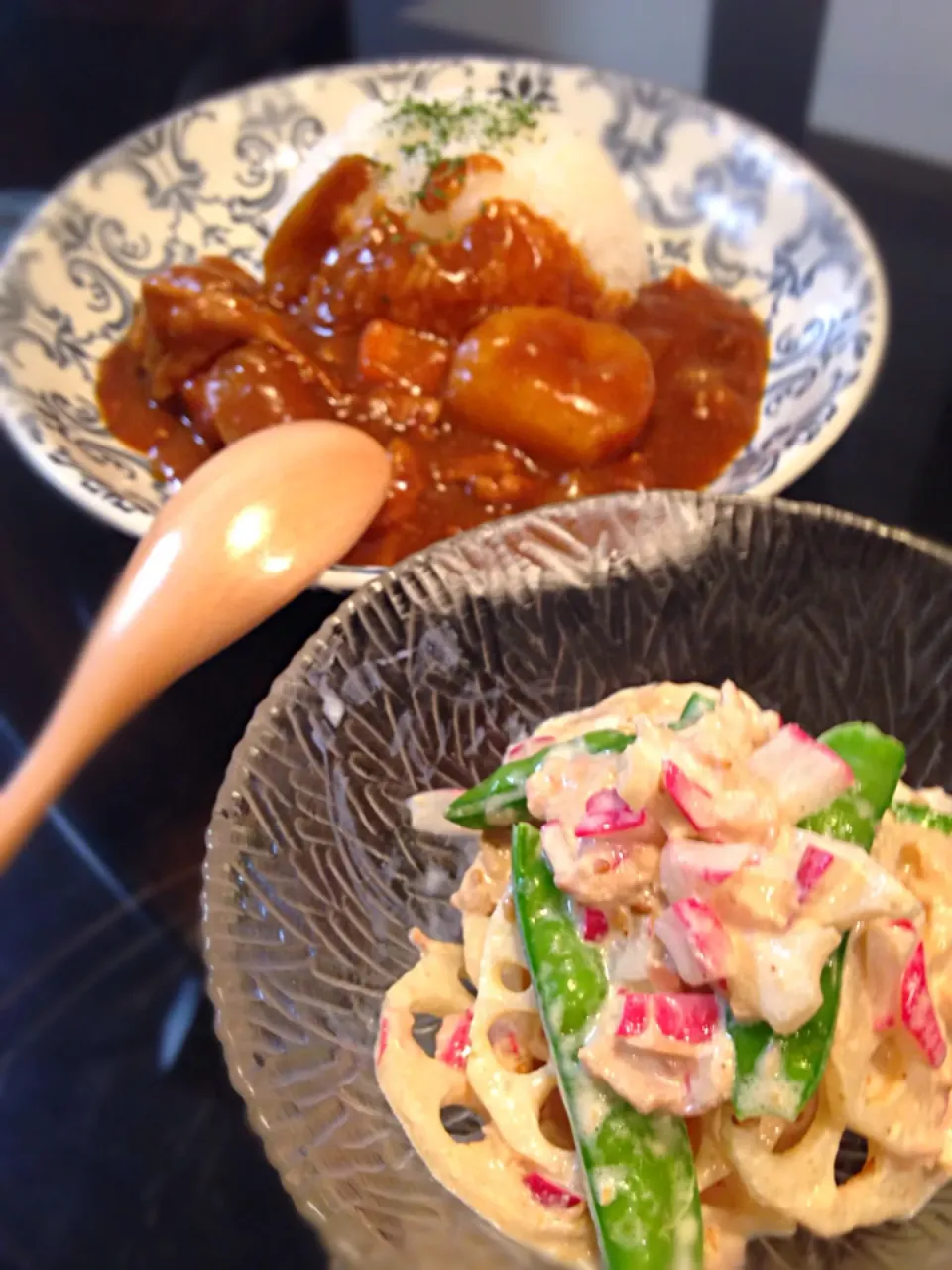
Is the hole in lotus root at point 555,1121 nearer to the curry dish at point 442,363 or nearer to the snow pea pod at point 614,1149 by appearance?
the snow pea pod at point 614,1149

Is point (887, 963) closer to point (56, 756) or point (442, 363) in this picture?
point (56, 756)

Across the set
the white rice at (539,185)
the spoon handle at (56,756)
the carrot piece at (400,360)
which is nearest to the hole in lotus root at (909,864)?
the spoon handle at (56,756)

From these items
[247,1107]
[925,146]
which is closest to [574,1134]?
[247,1107]

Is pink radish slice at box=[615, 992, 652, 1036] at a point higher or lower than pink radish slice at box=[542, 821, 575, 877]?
lower

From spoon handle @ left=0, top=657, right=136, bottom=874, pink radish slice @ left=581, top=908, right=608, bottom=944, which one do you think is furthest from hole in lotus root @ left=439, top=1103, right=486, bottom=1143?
spoon handle @ left=0, top=657, right=136, bottom=874

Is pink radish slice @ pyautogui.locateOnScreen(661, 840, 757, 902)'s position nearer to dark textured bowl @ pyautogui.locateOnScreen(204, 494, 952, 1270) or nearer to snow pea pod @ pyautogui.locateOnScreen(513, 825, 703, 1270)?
snow pea pod @ pyautogui.locateOnScreen(513, 825, 703, 1270)

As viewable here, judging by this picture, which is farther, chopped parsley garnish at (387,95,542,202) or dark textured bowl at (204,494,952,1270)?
chopped parsley garnish at (387,95,542,202)
